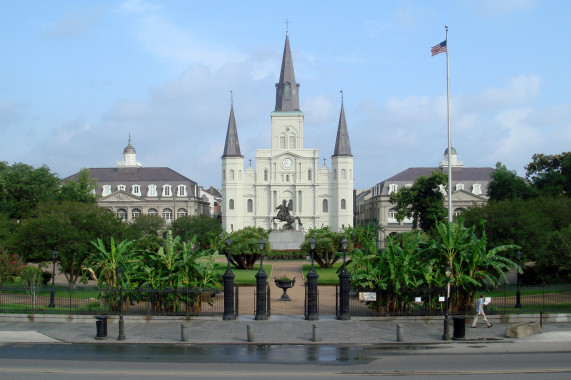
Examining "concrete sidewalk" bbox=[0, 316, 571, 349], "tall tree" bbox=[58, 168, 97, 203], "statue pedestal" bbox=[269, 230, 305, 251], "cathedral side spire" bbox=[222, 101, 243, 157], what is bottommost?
"concrete sidewalk" bbox=[0, 316, 571, 349]

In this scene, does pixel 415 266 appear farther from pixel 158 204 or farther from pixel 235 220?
pixel 158 204

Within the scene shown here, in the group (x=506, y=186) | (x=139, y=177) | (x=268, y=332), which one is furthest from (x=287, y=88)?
(x=268, y=332)

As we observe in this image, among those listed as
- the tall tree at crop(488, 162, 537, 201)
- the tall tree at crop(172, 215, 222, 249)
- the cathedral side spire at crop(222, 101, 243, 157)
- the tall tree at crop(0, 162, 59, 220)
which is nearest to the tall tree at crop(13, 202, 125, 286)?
the tall tree at crop(0, 162, 59, 220)

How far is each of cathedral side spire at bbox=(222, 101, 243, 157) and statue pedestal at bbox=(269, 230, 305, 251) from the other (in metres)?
44.6

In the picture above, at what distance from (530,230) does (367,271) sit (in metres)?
15.9

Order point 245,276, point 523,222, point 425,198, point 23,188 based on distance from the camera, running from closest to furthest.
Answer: point 523,222 < point 245,276 < point 23,188 < point 425,198

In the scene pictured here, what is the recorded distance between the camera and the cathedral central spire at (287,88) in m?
106

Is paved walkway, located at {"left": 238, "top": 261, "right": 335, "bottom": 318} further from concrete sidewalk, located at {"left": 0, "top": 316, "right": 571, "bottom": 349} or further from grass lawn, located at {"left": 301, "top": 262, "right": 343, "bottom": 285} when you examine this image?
concrete sidewalk, located at {"left": 0, "top": 316, "right": 571, "bottom": 349}

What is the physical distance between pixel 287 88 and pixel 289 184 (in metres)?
17.3

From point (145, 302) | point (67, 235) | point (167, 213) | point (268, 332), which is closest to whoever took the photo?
point (268, 332)

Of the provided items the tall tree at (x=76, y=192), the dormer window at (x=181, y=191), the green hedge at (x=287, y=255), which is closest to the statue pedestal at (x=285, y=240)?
the green hedge at (x=287, y=255)

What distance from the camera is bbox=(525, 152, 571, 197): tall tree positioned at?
58.6m

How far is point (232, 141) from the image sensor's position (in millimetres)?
102938

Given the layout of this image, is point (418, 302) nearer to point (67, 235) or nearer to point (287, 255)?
point (67, 235)
